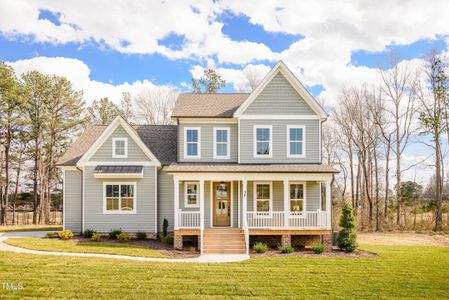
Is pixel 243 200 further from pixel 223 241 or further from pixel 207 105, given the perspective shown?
pixel 207 105

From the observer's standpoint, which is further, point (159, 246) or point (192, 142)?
point (192, 142)

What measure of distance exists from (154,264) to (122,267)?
1.36 m

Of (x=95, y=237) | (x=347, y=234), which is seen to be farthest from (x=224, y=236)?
(x=95, y=237)

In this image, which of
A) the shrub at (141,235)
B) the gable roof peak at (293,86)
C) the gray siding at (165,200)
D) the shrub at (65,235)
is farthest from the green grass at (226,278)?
the gable roof peak at (293,86)

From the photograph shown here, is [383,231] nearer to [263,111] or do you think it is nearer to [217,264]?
[263,111]

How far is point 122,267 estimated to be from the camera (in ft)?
41.8

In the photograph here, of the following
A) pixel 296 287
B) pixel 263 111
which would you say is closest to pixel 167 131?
pixel 263 111

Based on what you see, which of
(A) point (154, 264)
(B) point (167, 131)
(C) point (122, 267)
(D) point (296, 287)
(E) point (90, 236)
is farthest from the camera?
(B) point (167, 131)

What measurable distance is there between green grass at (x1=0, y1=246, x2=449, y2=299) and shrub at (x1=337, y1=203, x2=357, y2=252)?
2.07 m

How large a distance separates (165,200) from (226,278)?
9.35 m

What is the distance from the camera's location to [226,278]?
11.9 m

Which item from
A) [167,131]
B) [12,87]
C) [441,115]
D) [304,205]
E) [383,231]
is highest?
[12,87]

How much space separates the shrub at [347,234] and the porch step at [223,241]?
4.50m

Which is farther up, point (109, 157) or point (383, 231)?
point (109, 157)
